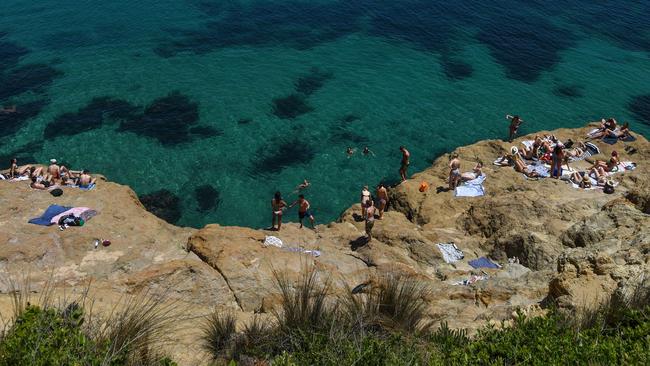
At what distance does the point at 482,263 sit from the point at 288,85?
60.3ft

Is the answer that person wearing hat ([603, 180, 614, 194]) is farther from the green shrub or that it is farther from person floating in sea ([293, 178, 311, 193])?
the green shrub

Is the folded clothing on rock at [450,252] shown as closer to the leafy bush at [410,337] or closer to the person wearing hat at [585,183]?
the leafy bush at [410,337]

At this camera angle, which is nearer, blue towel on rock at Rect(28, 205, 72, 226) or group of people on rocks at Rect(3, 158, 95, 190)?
blue towel on rock at Rect(28, 205, 72, 226)

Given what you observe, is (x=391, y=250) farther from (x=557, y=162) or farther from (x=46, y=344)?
(x=46, y=344)

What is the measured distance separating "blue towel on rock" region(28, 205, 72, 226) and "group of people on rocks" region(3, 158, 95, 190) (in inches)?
89.0

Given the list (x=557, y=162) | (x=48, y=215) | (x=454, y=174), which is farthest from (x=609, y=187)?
(x=48, y=215)

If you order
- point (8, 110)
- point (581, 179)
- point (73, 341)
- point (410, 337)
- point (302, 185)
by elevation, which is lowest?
point (302, 185)

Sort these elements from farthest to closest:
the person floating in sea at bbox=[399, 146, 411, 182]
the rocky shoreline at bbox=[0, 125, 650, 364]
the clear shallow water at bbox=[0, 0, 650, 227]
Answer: the clear shallow water at bbox=[0, 0, 650, 227] < the person floating in sea at bbox=[399, 146, 411, 182] < the rocky shoreline at bbox=[0, 125, 650, 364]

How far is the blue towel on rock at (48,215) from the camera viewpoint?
15398 mm

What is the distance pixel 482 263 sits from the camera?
15383mm

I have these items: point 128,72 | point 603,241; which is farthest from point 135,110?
point 603,241

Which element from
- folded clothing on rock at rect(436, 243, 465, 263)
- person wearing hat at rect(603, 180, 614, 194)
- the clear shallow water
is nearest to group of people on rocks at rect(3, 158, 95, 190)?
the clear shallow water

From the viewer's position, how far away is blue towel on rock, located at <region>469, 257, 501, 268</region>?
15.2m

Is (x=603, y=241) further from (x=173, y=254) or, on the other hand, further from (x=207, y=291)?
(x=173, y=254)
